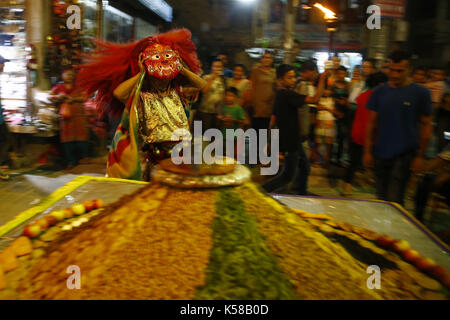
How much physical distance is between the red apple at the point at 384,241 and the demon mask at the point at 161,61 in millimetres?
1844

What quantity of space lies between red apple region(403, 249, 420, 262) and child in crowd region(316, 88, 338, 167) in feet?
13.8

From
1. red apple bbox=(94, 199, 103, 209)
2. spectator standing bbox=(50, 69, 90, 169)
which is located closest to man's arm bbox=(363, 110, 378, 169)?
red apple bbox=(94, 199, 103, 209)

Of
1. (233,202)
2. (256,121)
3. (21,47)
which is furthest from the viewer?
(21,47)

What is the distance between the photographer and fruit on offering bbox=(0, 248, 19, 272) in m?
1.38

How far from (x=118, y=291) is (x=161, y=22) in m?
14.9

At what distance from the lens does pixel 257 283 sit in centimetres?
116

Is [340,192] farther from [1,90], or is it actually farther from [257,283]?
[1,90]

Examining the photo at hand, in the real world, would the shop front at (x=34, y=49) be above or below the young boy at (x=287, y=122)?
above

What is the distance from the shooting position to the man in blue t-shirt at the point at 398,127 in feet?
10.4

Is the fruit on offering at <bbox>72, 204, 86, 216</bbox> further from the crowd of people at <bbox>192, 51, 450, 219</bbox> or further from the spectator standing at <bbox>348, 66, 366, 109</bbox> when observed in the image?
the spectator standing at <bbox>348, 66, 366, 109</bbox>

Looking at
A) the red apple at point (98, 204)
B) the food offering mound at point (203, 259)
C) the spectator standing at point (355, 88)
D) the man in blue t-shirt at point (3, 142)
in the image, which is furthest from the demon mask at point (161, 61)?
the spectator standing at point (355, 88)

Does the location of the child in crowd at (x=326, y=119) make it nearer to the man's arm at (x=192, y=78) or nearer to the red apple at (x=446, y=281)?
the man's arm at (x=192, y=78)

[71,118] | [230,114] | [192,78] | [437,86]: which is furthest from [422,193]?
[71,118]

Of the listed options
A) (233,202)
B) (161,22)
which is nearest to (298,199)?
(233,202)
